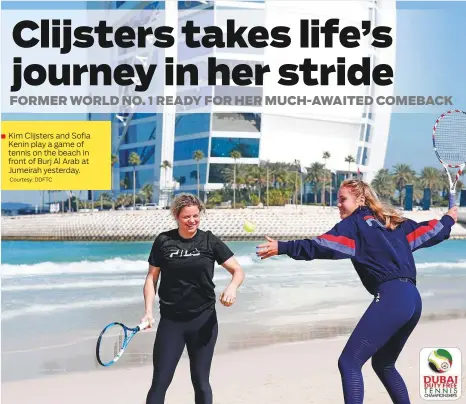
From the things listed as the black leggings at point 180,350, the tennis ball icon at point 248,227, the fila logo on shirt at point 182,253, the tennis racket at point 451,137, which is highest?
the tennis racket at point 451,137

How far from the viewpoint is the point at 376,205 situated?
4.39 meters

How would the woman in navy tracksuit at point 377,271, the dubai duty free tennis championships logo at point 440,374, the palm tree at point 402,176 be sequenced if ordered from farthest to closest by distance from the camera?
1. the palm tree at point 402,176
2. the dubai duty free tennis championships logo at point 440,374
3. the woman in navy tracksuit at point 377,271

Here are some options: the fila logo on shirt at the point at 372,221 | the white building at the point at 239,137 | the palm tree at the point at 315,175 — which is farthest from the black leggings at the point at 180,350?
the palm tree at the point at 315,175

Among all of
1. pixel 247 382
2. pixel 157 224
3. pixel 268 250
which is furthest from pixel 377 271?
pixel 157 224

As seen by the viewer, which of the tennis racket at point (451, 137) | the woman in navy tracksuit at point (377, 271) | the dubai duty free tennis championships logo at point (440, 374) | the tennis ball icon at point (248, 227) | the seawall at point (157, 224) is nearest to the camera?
the woman in navy tracksuit at point (377, 271)

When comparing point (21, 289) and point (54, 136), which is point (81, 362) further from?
point (21, 289)

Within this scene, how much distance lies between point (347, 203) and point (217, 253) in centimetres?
80

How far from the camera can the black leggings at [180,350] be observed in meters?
4.34

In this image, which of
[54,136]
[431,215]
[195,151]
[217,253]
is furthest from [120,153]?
[217,253]

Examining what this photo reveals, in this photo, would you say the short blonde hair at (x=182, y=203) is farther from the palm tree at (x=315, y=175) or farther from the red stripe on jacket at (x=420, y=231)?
the palm tree at (x=315, y=175)

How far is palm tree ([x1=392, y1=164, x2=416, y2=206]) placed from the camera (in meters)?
64.4

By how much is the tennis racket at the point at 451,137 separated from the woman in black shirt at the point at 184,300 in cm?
228

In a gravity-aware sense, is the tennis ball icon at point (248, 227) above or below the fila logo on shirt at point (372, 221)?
below

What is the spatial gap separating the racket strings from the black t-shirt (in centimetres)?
237
